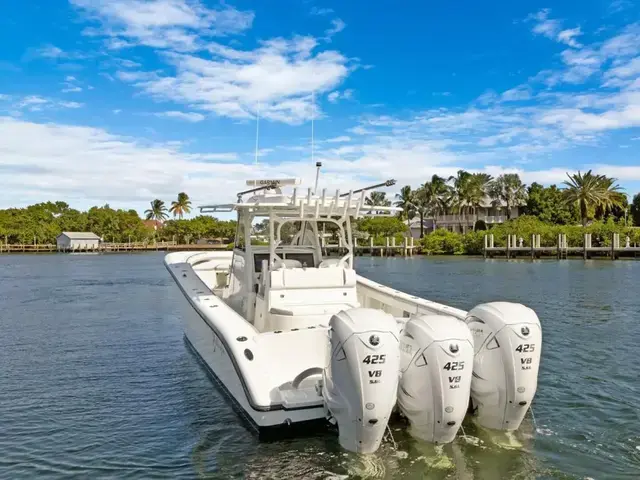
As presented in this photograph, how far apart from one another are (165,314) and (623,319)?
15.0 meters

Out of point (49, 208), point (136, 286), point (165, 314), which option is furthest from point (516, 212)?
point (49, 208)

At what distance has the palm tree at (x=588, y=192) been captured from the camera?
71.8m

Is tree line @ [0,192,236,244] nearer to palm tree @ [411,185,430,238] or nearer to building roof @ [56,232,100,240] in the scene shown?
building roof @ [56,232,100,240]

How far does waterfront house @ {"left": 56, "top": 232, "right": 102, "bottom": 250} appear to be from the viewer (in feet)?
343

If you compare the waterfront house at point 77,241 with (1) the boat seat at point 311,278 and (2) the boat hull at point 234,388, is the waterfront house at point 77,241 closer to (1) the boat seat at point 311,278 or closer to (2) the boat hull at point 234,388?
(2) the boat hull at point 234,388

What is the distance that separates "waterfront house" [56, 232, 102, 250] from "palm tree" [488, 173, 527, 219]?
7196 cm

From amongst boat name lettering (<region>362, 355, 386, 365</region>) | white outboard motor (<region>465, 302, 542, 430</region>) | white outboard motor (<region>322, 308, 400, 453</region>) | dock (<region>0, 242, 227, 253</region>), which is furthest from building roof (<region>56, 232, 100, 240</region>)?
boat name lettering (<region>362, 355, 386, 365</region>)

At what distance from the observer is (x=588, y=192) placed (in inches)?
2832

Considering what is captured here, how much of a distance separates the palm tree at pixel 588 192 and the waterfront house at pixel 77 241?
81.0 meters

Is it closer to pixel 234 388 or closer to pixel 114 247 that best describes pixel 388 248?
pixel 114 247

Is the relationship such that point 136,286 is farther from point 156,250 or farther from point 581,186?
point 156,250

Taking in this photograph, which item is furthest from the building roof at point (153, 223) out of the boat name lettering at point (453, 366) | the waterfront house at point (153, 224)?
the boat name lettering at point (453, 366)

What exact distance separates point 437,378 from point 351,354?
906 millimetres

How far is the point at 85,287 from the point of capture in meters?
31.7
